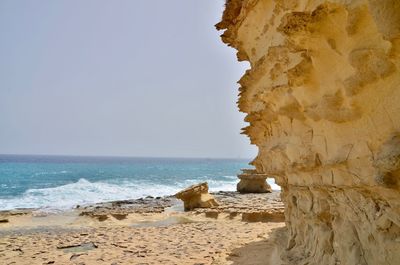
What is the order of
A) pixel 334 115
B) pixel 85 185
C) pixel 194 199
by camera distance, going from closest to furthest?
pixel 334 115
pixel 194 199
pixel 85 185

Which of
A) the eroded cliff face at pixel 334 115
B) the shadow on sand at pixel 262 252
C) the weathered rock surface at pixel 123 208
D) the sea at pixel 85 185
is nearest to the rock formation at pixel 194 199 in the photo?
the weathered rock surface at pixel 123 208

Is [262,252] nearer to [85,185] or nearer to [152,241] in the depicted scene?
[152,241]

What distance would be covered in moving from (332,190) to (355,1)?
1976 millimetres

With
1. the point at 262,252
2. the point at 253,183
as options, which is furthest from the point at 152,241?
the point at 253,183

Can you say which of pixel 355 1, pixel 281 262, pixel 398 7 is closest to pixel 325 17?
pixel 355 1

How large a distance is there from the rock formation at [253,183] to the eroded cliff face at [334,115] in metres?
20.0

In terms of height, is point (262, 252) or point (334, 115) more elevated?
point (334, 115)

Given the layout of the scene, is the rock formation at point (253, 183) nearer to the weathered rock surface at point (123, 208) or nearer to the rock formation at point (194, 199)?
the weathered rock surface at point (123, 208)

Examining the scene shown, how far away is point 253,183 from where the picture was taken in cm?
2512

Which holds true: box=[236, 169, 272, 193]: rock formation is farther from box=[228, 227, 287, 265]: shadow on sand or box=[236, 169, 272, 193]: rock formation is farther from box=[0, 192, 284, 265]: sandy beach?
box=[228, 227, 287, 265]: shadow on sand

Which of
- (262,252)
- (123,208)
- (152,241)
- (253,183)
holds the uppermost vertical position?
(262,252)

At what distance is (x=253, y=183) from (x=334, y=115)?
22383 millimetres

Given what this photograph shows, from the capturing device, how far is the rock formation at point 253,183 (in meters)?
24.9

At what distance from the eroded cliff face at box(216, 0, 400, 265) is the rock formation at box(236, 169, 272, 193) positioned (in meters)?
20.0
